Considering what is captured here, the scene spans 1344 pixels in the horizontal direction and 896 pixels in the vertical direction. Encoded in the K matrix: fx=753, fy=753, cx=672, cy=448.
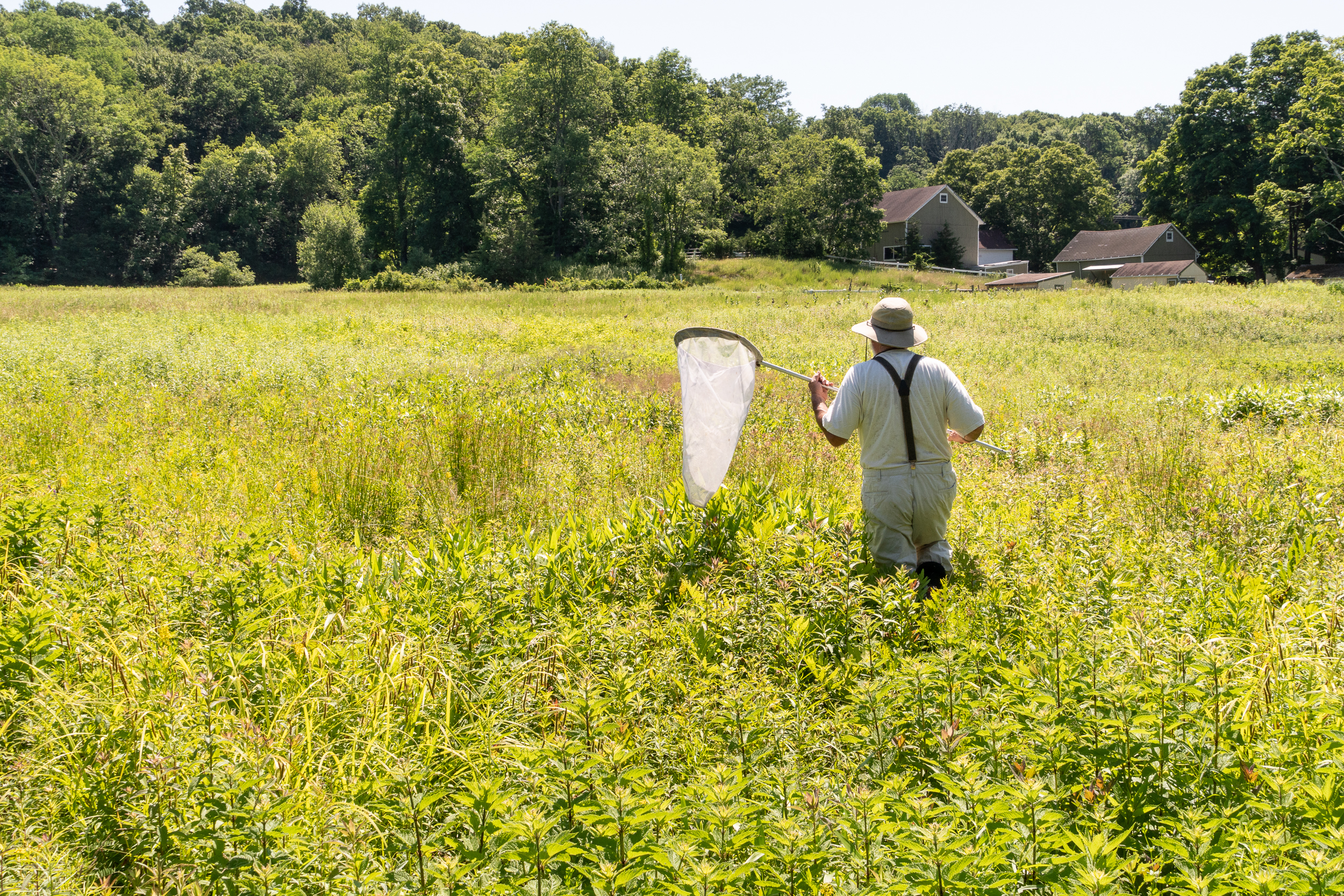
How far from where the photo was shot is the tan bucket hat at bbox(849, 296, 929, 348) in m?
4.87

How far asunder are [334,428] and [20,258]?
73204 millimetres

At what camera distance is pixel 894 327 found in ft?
16.1

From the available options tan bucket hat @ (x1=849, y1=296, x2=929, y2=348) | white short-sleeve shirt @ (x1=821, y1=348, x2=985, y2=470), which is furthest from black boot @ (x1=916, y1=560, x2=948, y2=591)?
tan bucket hat @ (x1=849, y1=296, x2=929, y2=348)

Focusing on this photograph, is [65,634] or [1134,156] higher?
[1134,156]

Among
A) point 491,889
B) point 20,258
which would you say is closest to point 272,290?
point 20,258

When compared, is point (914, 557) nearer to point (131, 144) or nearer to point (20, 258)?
point (20, 258)

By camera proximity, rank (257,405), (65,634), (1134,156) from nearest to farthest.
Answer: (65,634)
(257,405)
(1134,156)

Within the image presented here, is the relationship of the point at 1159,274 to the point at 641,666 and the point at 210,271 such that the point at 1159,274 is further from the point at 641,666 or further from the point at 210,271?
the point at 210,271

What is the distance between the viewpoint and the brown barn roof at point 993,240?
224 feet

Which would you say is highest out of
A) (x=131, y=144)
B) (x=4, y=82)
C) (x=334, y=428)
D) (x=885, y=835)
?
(x=4, y=82)

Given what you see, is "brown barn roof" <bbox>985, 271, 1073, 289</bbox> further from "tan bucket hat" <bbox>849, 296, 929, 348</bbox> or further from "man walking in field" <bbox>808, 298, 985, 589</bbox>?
"man walking in field" <bbox>808, 298, 985, 589</bbox>

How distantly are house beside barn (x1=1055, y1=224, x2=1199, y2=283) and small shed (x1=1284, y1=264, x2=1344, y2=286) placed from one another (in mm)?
6343

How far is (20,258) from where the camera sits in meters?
61.3

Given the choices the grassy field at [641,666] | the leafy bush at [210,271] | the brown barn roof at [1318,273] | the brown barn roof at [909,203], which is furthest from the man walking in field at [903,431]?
the leafy bush at [210,271]
